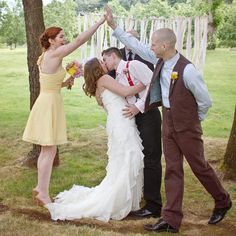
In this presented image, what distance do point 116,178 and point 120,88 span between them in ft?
2.86

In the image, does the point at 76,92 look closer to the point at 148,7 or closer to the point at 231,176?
the point at 231,176

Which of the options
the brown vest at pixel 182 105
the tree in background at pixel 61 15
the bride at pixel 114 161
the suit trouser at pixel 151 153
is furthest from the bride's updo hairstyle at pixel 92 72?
the tree in background at pixel 61 15

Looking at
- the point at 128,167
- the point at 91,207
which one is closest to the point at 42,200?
the point at 91,207

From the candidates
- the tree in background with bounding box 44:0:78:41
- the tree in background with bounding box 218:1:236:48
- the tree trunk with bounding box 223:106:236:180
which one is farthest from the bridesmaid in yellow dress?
the tree in background with bounding box 44:0:78:41

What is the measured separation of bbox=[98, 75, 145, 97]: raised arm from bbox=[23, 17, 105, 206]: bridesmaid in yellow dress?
0.45 m

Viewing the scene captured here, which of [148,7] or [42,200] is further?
[148,7]

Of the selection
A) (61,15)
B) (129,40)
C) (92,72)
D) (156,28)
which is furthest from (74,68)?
(61,15)

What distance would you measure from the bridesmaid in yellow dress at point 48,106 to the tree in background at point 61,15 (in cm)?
2264

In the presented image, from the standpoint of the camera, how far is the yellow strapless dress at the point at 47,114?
4.89 metres

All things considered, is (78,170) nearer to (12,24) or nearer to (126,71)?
(126,71)

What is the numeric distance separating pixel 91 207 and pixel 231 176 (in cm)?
206

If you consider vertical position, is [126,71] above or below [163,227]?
above

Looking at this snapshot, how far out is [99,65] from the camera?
468 centimetres

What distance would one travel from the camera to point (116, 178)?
4.77 metres
